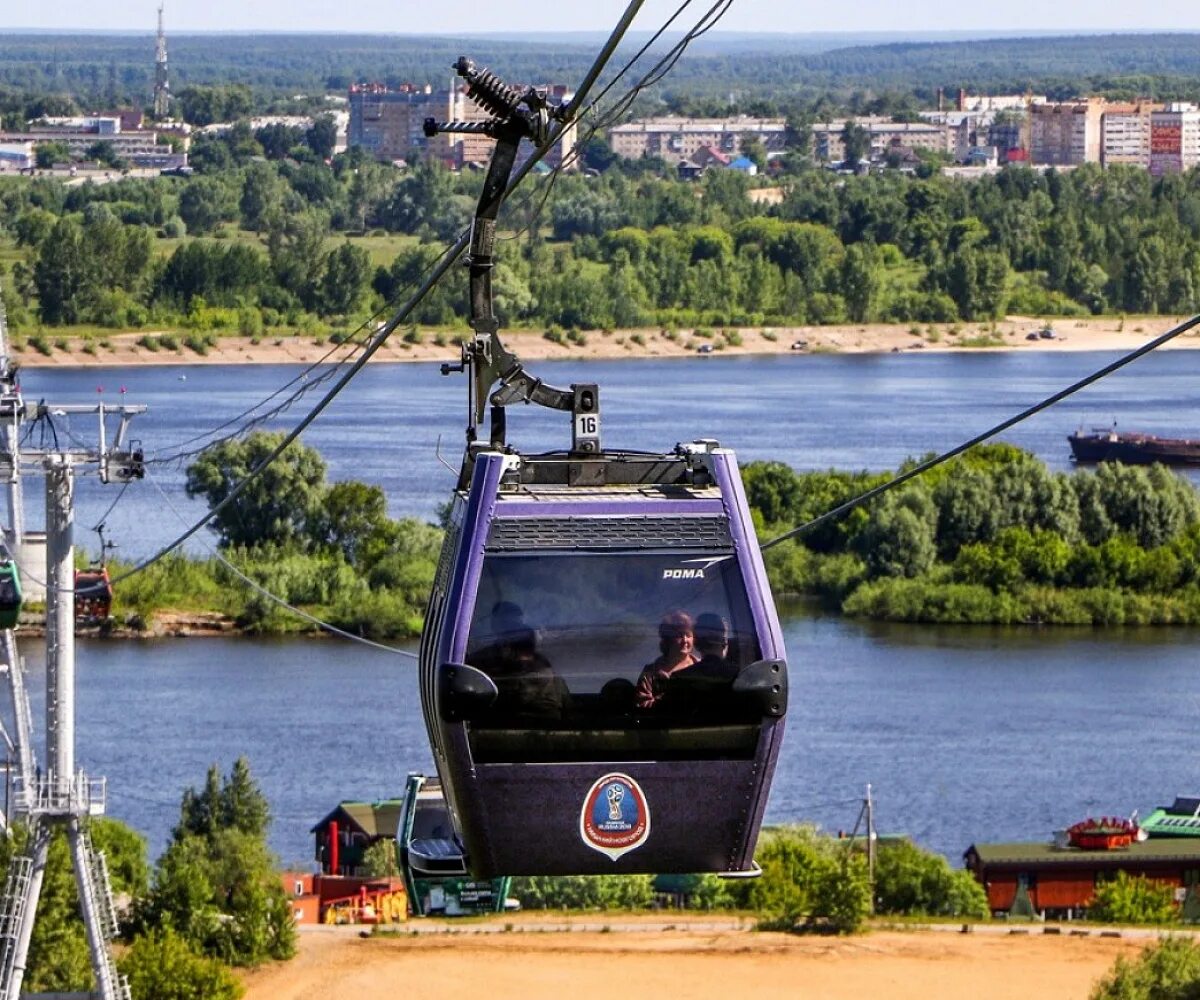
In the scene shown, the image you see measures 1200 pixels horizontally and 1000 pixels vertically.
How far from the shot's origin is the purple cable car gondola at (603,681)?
4816 mm

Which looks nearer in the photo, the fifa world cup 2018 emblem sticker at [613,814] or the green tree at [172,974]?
the fifa world cup 2018 emblem sticker at [613,814]

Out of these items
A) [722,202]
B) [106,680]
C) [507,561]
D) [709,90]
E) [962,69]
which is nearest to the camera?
[507,561]

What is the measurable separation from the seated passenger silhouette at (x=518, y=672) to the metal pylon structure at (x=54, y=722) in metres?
6.96

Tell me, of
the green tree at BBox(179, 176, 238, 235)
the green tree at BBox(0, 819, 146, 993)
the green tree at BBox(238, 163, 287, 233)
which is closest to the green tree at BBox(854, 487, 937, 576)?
the green tree at BBox(0, 819, 146, 993)

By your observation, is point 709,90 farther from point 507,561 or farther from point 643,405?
point 507,561

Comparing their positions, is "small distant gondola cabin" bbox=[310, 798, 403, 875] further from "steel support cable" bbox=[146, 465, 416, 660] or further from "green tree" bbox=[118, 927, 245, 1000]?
"green tree" bbox=[118, 927, 245, 1000]

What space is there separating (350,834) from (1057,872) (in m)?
4.23

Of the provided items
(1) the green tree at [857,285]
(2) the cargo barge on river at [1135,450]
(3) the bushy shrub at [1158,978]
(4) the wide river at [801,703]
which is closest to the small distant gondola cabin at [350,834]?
(4) the wide river at [801,703]

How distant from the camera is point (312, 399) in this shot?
48.2m

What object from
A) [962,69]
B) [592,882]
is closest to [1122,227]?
[592,882]

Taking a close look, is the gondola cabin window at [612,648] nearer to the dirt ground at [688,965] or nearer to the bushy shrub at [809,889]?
the dirt ground at [688,965]

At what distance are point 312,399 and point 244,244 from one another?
19.4m

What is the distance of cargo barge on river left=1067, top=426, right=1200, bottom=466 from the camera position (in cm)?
4025

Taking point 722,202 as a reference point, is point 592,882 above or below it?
below
